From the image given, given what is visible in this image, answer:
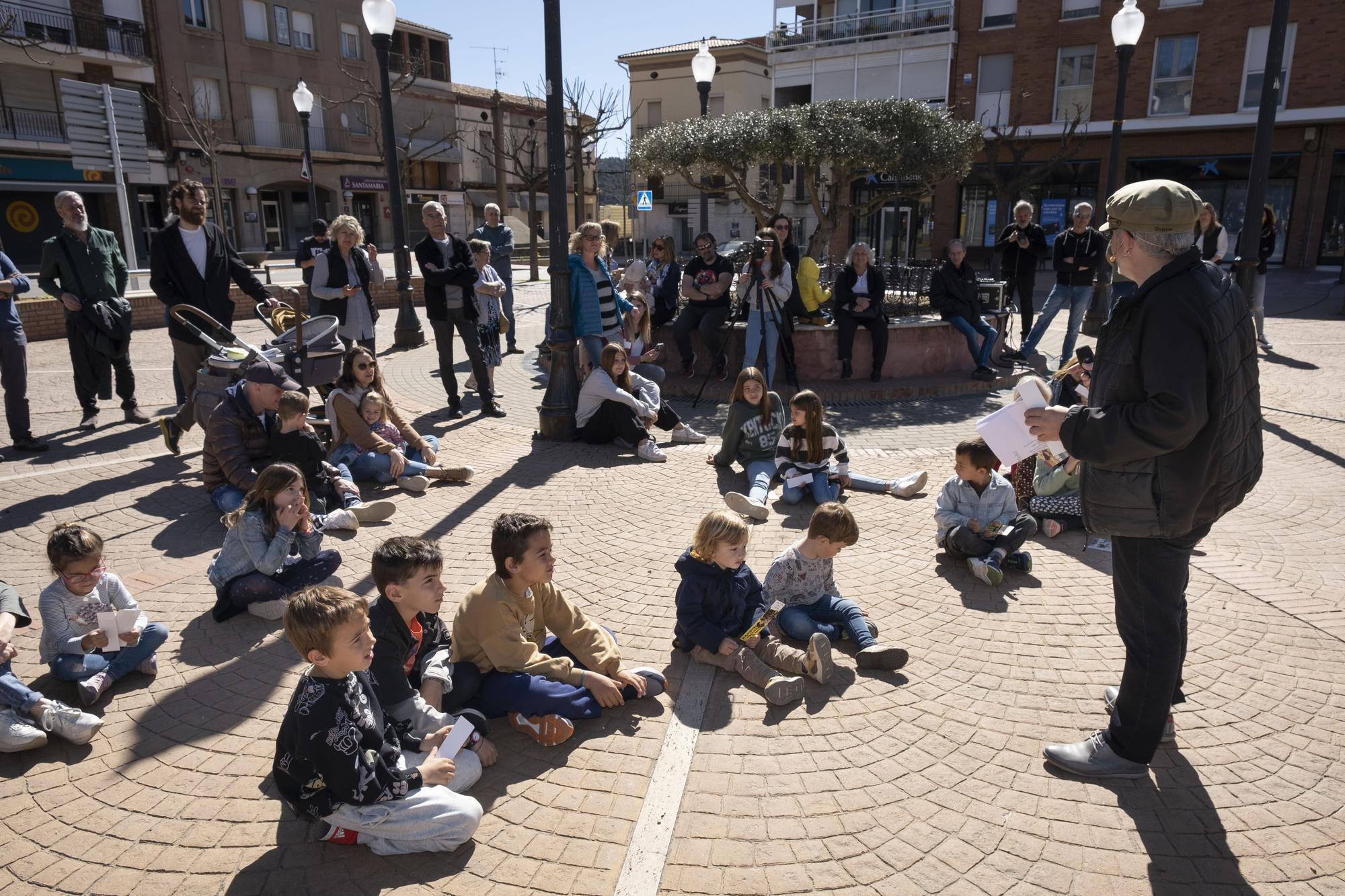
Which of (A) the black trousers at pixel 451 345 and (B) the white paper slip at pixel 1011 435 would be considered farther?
(A) the black trousers at pixel 451 345

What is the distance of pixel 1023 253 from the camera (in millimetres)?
12430

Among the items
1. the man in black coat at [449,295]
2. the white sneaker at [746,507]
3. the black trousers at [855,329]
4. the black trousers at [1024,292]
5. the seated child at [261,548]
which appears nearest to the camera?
the seated child at [261,548]

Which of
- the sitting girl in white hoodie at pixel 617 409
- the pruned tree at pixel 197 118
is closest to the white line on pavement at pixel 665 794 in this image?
the sitting girl in white hoodie at pixel 617 409

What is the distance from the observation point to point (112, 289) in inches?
330

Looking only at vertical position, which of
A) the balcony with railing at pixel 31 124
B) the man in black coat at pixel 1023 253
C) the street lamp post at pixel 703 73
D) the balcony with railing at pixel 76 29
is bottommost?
the man in black coat at pixel 1023 253

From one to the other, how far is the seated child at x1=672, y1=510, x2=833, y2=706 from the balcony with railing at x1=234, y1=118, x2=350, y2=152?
3829 centimetres

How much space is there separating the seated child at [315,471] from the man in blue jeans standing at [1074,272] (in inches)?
353

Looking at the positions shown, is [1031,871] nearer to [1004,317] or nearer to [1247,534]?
[1247,534]

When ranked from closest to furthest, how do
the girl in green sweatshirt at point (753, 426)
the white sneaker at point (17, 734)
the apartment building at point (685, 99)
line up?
the white sneaker at point (17, 734) < the girl in green sweatshirt at point (753, 426) < the apartment building at point (685, 99)

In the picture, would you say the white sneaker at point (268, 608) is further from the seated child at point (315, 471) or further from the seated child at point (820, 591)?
the seated child at point (820, 591)

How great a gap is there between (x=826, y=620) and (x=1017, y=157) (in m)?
27.6

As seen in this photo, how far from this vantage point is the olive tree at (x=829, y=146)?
1273cm

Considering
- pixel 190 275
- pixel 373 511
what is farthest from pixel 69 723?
pixel 190 275

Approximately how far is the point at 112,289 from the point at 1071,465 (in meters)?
8.51
